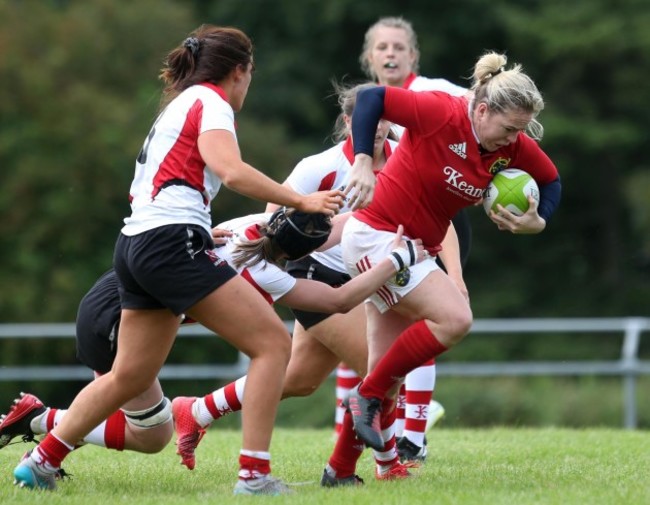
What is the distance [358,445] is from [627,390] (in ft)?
23.7

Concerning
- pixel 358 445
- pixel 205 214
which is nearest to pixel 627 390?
pixel 358 445

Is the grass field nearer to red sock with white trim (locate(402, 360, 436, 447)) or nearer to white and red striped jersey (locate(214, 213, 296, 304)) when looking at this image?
red sock with white trim (locate(402, 360, 436, 447))

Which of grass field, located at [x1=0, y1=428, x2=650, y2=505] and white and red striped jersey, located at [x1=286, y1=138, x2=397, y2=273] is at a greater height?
white and red striped jersey, located at [x1=286, y1=138, x2=397, y2=273]

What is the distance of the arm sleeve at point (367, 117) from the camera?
552 centimetres

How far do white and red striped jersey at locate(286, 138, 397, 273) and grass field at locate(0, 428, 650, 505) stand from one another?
3.57ft

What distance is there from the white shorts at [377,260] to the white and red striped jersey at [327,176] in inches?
24.8

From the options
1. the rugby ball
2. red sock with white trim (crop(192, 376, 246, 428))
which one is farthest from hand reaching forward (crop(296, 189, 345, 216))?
red sock with white trim (crop(192, 376, 246, 428))

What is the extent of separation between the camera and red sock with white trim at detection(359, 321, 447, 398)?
5504mm

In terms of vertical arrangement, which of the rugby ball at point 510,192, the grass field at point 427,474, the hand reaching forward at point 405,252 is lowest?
the grass field at point 427,474

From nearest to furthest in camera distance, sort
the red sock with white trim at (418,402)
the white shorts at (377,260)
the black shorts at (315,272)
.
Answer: the white shorts at (377,260) < the black shorts at (315,272) < the red sock with white trim at (418,402)

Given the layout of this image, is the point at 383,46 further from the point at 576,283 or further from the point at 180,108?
the point at 576,283

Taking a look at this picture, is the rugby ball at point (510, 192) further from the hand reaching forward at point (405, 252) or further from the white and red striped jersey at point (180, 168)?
the white and red striped jersey at point (180, 168)

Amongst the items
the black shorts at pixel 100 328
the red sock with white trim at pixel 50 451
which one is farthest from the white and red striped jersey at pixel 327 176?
the red sock with white trim at pixel 50 451

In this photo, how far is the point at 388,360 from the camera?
5551 millimetres
